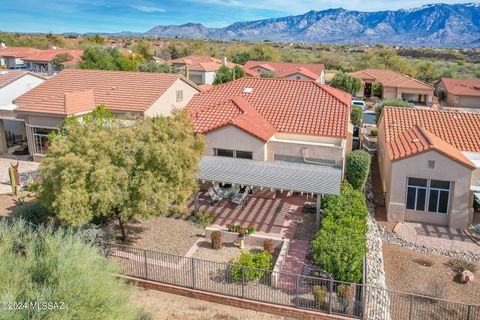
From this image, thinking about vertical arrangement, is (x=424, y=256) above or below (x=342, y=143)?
below

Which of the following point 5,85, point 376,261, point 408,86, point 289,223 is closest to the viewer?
point 376,261

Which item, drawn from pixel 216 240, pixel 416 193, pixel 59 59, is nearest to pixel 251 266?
pixel 216 240

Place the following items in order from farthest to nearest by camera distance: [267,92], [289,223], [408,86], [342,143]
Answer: [408,86] < [267,92] < [342,143] < [289,223]

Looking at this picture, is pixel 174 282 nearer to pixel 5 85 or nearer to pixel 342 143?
pixel 342 143

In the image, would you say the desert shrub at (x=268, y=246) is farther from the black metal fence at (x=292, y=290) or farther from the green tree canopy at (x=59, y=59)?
the green tree canopy at (x=59, y=59)

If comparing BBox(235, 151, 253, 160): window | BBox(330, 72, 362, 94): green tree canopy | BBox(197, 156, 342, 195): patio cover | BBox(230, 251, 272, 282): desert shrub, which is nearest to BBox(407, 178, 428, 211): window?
BBox(197, 156, 342, 195): patio cover

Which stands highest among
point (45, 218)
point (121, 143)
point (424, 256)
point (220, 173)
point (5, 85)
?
point (5, 85)

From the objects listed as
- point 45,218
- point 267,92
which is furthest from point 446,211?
point 45,218
